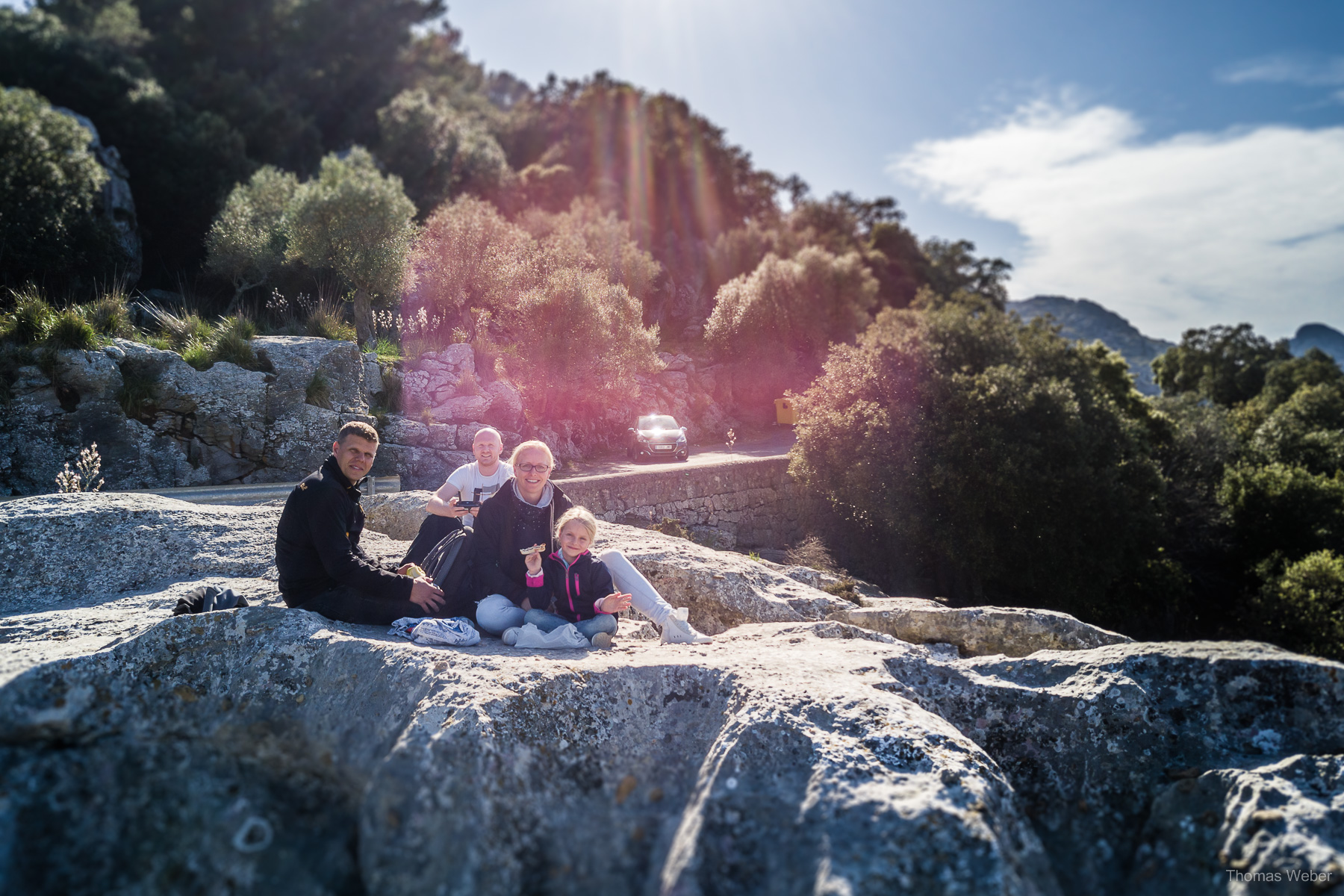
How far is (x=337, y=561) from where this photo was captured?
4504 mm

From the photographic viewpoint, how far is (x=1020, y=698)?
3643 millimetres

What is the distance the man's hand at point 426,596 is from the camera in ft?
15.3

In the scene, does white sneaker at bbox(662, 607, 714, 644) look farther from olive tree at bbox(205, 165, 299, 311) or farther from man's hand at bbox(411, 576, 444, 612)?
olive tree at bbox(205, 165, 299, 311)

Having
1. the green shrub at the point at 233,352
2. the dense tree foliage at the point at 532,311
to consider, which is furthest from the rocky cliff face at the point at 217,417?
the dense tree foliage at the point at 532,311

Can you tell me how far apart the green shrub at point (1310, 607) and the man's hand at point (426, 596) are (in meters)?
21.0

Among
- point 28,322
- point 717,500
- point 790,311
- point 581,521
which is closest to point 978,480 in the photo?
point 717,500

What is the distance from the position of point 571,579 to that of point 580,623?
33 centimetres

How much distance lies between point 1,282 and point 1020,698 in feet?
87.2

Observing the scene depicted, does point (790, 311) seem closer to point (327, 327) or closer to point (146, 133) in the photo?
point (327, 327)

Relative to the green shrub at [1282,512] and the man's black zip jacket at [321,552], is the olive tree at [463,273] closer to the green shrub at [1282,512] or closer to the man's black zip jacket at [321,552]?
the man's black zip jacket at [321,552]

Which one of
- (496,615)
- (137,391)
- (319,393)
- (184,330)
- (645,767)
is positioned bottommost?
(645,767)

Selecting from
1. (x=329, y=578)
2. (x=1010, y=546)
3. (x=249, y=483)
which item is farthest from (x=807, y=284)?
(x=329, y=578)

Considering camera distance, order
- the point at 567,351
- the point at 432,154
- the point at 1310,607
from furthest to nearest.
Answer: the point at 432,154, the point at 567,351, the point at 1310,607

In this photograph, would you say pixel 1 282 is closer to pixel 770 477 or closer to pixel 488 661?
pixel 770 477
